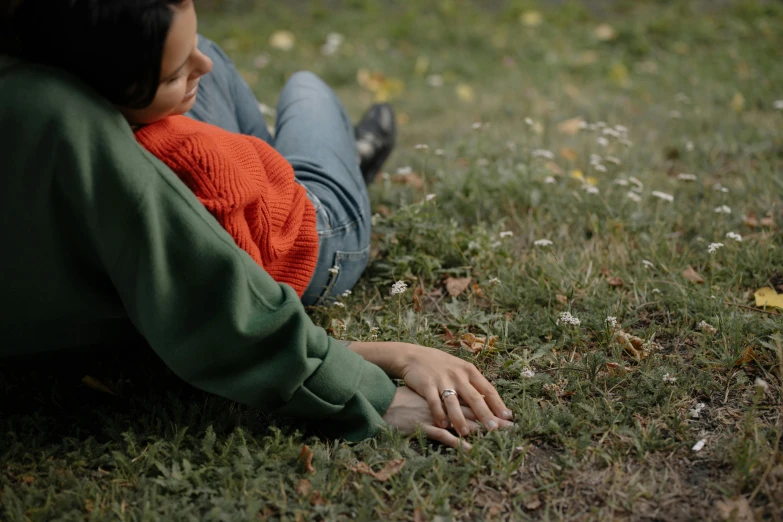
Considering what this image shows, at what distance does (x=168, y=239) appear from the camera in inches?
52.8

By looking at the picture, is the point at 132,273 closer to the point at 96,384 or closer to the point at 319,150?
the point at 96,384

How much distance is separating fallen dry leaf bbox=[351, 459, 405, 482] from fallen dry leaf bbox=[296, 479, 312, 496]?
106mm

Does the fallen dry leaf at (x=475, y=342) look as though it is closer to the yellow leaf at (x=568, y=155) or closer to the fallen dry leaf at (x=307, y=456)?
the fallen dry leaf at (x=307, y=456)

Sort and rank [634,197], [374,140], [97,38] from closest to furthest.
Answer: [97,38] → [634,197] → [374,140]

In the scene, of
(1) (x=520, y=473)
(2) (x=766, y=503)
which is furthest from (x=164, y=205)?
(2) (x=766, y=503)

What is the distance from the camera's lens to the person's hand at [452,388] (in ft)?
5.45

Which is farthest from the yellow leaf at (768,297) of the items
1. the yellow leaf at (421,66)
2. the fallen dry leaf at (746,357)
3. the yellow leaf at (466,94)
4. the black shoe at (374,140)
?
the yellow leaf at (421,66)

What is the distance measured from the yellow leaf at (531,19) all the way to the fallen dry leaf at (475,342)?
13.9 feet

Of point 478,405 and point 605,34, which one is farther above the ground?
point 478,405

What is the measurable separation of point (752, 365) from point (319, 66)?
3663 millimetres

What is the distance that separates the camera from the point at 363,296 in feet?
7.47

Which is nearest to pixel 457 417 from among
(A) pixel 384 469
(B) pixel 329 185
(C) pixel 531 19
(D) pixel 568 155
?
(A) pixel 384 469

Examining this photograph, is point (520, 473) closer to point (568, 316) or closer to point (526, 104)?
point (568, 316)

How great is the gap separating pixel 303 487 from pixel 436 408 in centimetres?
36
